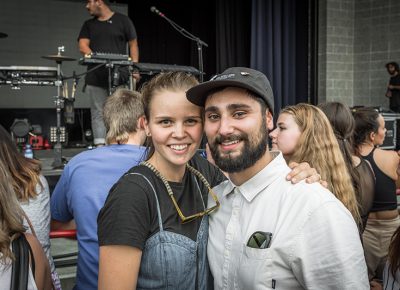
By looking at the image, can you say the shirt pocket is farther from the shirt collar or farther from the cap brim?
the cap brim

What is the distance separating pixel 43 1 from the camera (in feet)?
26.4

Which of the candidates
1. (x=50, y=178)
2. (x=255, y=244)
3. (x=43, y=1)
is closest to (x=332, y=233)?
(x=255, y=244)

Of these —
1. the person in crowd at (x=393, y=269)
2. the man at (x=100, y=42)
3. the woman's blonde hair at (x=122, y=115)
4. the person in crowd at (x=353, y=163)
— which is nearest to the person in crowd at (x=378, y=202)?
the person in crowd at (x=353, y=163)

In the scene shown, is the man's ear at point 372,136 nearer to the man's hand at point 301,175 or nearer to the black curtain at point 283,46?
the man's hand at point 301,175

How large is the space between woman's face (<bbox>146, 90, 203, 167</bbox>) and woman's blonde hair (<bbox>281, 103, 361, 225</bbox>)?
3.43ft

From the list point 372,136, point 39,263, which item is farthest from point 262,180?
point 372,136

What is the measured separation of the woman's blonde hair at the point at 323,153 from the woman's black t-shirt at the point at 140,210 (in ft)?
3.40

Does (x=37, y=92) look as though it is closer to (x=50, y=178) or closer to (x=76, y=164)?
(x=50, y=178)

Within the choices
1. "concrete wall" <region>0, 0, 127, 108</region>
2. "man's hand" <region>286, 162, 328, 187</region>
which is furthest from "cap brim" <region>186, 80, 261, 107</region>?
"concrete wall" <region>0, 0, 127, 108</region>

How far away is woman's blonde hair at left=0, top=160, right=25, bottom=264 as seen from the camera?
1.28 meters

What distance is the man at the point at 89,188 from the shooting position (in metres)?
1.98

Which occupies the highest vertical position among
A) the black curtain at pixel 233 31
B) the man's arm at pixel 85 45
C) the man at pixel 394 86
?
the black curtain at pixel 233 31

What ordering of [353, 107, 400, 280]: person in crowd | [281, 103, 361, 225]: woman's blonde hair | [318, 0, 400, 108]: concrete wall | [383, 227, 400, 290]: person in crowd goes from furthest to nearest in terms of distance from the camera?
[318, 0, 400, 108]: concrete wall < [353, 107, 400, 280]: person in crowd < [281, 103, 361, 225]: woman's blonde hair < [383, 227, 400, 290]: person in crowd

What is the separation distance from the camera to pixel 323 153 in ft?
7.84
